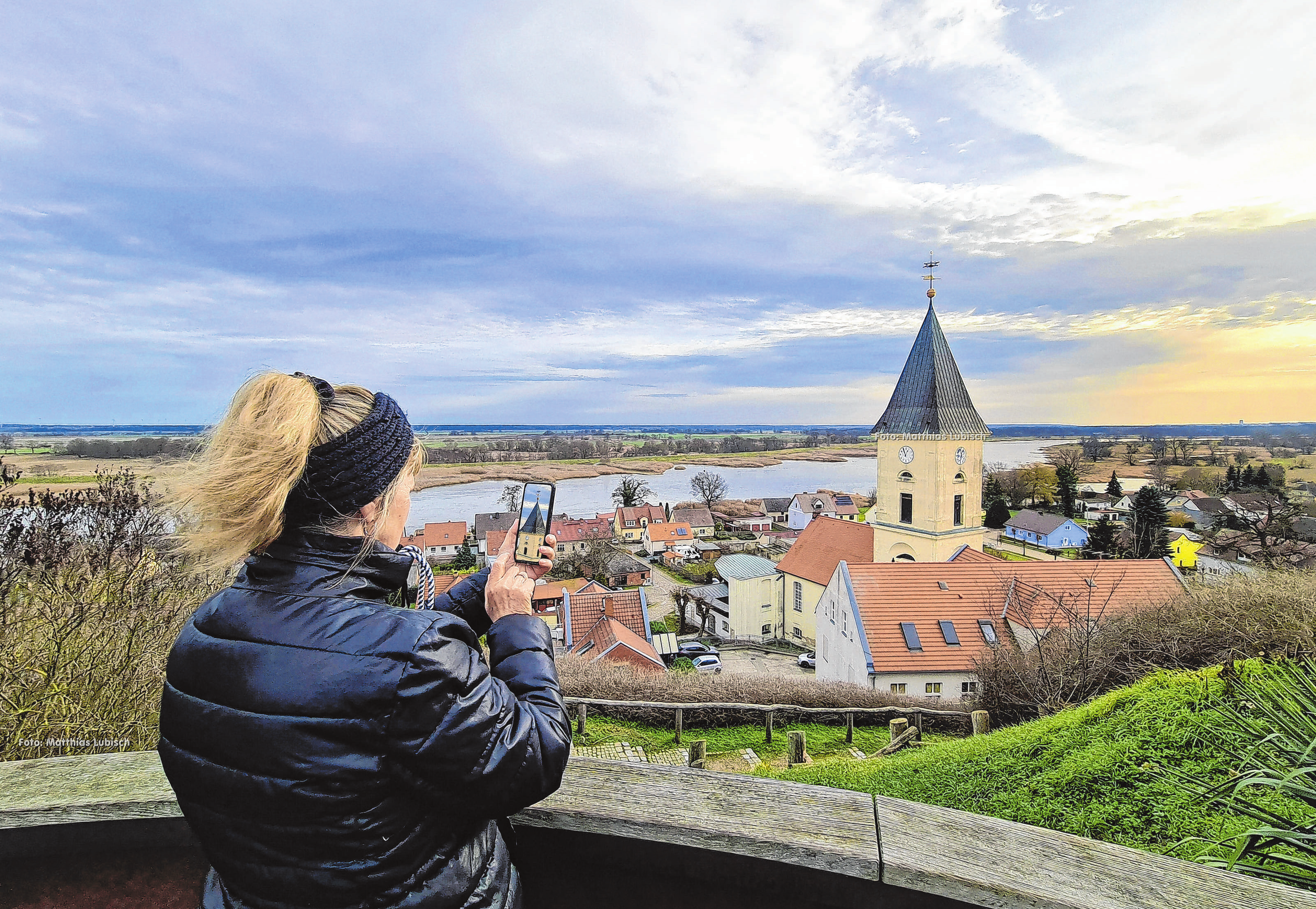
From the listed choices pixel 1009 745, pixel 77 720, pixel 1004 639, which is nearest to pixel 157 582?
pixel 77 720

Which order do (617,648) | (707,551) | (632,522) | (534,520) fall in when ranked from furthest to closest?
(632,522) < (707,551) < (617,648) < (534,520)

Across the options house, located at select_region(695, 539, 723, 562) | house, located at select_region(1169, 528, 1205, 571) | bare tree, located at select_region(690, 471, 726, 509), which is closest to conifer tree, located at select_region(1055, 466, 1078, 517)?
house, located at select_region(695, 539, 723, 562)

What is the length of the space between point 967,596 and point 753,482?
6460cm

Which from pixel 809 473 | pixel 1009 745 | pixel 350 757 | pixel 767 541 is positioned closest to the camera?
pixel 350 757

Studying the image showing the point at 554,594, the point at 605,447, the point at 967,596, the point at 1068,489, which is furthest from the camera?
the point at 605,447

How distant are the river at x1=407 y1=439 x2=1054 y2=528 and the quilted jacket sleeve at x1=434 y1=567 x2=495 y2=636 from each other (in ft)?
128

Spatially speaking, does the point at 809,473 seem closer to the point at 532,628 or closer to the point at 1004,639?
the point at 1004,639

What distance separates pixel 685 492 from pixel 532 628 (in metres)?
67.3

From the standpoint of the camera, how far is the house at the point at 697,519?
160ft

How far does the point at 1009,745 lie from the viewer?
5.08 metres

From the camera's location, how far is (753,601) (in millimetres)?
26281

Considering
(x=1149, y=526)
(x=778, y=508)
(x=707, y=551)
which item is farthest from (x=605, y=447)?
(x=1149, y=526)

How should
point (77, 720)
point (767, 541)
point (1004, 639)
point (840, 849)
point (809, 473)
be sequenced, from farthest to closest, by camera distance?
point (809, 473) < point (767, 541) < point (1004, 639) < point (77, 720) < point (840, 849)

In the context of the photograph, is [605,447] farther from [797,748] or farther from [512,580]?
[512,580]
